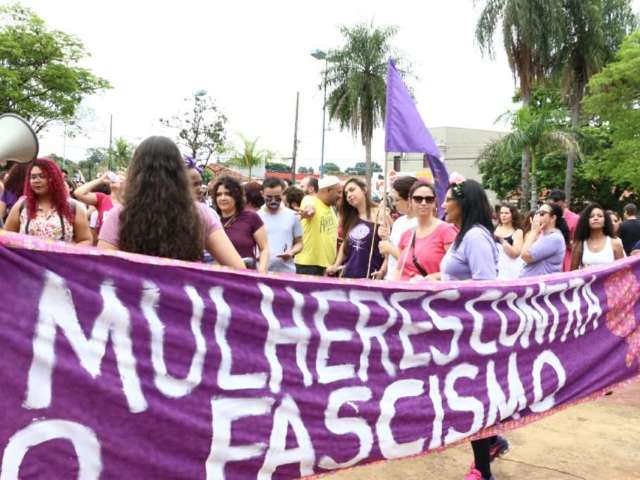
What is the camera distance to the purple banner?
2221 mm

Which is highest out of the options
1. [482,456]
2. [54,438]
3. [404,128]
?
[404,128]

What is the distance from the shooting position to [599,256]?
6.30 metres

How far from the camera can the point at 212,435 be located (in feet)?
8.36

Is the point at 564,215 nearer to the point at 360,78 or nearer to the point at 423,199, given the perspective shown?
the point at 423,199

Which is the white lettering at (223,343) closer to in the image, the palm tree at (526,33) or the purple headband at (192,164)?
the purple headband at (192,164)

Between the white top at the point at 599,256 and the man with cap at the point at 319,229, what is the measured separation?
2.41m

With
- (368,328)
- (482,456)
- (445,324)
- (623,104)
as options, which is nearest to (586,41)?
(623,104)

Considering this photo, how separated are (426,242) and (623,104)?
87.1ft

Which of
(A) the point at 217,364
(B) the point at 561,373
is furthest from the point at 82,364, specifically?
(B) the point at 561,373

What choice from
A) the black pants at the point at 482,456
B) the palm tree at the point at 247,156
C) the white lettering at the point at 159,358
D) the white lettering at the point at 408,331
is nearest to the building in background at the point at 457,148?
Result: the palm tree at the point at 247,156

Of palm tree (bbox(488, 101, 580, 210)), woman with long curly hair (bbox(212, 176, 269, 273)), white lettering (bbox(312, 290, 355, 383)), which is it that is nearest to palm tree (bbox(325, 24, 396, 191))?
palm tree (bbox(488, 101, 580, 210))

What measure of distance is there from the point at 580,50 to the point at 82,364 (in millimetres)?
32343

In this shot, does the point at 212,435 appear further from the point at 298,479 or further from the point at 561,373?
the point at 561,373

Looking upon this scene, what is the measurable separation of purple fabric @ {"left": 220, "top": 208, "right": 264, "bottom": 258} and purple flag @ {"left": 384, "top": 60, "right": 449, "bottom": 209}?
1111mm
